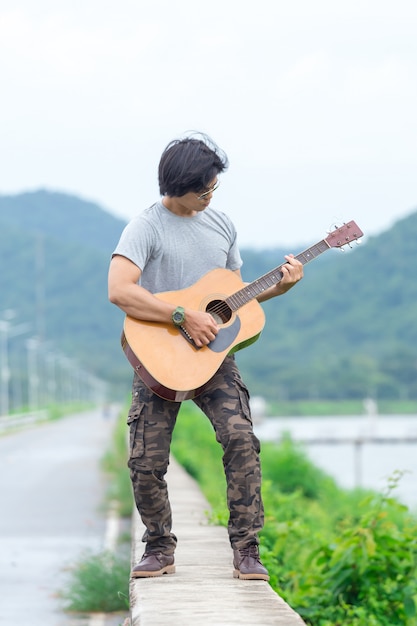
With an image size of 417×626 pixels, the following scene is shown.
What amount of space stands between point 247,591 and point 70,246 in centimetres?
16775

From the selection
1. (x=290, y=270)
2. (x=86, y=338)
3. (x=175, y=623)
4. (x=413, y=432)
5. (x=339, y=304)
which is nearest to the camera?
(x=175, y=623)

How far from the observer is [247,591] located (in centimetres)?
524

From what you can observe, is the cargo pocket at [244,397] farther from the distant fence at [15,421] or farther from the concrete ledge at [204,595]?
the distant fence at [15,421]

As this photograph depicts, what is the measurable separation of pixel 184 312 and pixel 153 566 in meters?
1.19

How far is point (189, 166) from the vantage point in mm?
5438

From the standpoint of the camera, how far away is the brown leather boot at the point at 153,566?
5.74 meters

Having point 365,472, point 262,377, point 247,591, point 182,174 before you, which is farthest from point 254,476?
point 262,377

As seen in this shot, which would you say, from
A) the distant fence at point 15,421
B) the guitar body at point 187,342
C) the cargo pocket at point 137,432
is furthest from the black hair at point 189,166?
the distant fence at point 15,421

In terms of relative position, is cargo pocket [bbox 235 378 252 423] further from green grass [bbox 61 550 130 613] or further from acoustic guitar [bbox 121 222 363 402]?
→ green grass [bbox 61 550 130 613]

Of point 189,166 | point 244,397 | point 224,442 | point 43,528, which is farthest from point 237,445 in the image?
point 43,528

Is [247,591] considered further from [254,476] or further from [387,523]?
[387,523]

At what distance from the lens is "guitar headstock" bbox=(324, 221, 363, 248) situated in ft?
18.7

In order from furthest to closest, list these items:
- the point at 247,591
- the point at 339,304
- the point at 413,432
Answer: the point at 339,304 → the point at 413,432 → the point at 247,591

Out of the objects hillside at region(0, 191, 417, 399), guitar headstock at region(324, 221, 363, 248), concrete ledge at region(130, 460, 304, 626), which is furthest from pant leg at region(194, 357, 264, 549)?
hillside at region(0, 191, 417, 399)
